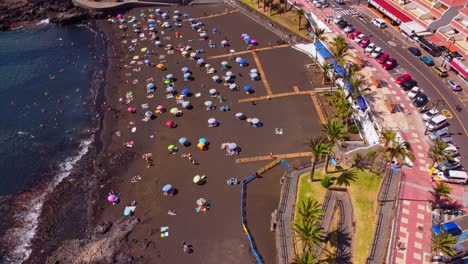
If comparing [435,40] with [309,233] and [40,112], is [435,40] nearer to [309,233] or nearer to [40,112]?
A: [309,233]

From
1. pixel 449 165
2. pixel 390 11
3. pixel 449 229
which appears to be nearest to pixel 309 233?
pixel 449 229

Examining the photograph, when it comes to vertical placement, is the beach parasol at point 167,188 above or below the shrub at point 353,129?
below

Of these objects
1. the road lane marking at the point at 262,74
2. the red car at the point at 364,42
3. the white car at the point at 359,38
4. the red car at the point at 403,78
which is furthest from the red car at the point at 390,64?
the road lane marking at the point at 262,74

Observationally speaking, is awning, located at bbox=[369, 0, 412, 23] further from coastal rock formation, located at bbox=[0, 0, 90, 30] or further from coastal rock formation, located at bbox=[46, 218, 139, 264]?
Answer: coastal rock formation, located at bbox=[0, 0, 90, 30]

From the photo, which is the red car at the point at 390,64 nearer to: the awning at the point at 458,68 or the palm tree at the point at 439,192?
the awning at the point at 458,68

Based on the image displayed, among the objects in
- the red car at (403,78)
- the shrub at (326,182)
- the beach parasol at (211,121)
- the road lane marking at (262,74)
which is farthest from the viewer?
the road lane marking at (262,74)

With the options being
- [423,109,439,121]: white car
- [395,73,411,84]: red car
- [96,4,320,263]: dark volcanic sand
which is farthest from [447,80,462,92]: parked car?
[96,4,320,263]: dark volcanic sand

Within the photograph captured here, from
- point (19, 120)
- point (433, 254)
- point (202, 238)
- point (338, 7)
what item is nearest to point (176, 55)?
point (19, 120)
